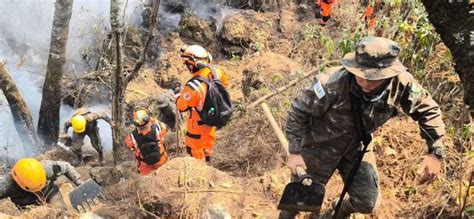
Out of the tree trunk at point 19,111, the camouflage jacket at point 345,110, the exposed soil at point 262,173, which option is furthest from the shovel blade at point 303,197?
the tree trunk at point 19,111

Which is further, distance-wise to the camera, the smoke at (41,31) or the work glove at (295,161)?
the smoke at (41,31)

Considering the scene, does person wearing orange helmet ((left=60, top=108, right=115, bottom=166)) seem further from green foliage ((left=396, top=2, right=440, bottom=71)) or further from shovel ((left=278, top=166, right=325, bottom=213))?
shovel ((left=278, top=166, right=325, bottom=213))

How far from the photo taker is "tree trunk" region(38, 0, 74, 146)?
8.14 m

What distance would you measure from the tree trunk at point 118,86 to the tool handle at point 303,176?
10.7ft

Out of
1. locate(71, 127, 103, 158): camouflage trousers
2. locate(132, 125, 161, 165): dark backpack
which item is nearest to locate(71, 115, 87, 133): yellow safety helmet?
locate(71, 127, 103, 158): camouflage trousers

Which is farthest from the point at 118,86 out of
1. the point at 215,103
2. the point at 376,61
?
the point at 376,61

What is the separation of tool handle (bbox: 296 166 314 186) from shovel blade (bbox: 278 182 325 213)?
39 mm

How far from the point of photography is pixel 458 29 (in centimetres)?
215

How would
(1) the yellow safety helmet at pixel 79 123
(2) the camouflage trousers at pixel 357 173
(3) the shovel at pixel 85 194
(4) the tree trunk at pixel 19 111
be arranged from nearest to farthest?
(2) the camouflage trousers at pixel 357 173
(3) the shovel at pixel 85 194
(1) the yellow safety helmet at pixel 79 123
(4) the tree trunk at pixel 19 111

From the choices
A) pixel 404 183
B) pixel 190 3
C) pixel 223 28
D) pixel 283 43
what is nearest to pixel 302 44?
pixel 283 43

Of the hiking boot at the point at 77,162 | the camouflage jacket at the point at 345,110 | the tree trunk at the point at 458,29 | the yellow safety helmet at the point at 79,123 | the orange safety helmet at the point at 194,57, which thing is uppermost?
the tree trunk at the point at 458,29

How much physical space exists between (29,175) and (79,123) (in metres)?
2.46

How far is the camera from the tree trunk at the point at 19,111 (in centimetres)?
864

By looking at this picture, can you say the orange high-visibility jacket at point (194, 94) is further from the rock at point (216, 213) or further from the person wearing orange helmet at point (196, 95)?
the rock at point (216, 213)
